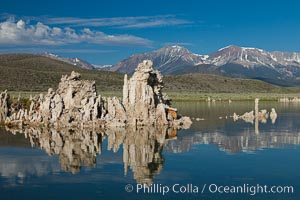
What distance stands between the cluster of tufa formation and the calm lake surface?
11.8 ft

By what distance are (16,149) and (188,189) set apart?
1806 cm

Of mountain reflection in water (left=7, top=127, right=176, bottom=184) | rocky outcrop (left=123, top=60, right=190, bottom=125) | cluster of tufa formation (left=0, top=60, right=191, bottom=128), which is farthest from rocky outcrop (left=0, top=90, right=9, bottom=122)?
rocky outcrop (left=123, top=60, right=190, bottom=125)

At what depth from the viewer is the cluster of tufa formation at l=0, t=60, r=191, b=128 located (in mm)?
51969

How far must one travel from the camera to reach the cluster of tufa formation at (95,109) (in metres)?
52.0

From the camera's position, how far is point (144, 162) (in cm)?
3225

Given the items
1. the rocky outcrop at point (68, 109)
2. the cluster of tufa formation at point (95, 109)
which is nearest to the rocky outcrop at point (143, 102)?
the cluster of tufa formation at point (95, 109)

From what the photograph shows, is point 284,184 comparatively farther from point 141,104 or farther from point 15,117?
point 15,117

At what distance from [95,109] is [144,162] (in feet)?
68.0

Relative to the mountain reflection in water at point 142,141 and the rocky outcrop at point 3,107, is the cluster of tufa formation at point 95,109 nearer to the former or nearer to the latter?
the rocky outcrop at point 3,107

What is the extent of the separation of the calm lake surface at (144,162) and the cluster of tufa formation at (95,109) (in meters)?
3.60
